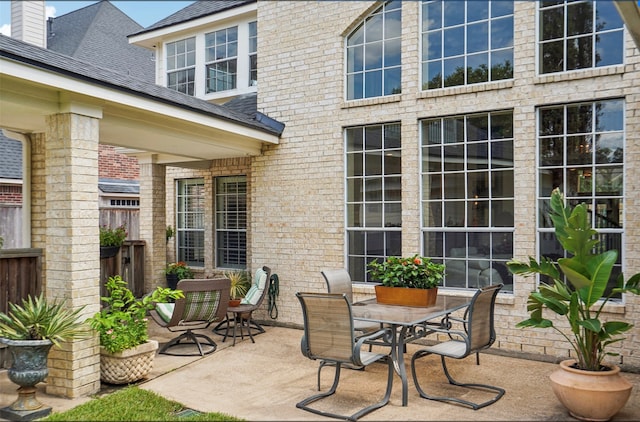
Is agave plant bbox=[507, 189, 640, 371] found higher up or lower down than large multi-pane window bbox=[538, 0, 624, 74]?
lower down

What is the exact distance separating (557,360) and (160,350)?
16.7 ft

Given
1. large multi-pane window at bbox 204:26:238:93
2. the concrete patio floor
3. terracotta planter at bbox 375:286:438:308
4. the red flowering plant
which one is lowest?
the concrete patio floor

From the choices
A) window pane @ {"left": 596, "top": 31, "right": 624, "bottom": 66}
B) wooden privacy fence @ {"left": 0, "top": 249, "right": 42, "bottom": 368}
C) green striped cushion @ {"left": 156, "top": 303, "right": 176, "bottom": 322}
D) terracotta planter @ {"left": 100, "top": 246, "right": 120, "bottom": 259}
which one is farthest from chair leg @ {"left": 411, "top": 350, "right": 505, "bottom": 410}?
terracotta planter @ {"left": 100, "top": 246, "right": 120, "bottom": 259}

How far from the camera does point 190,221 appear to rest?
1121 cm

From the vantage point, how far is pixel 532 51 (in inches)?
269

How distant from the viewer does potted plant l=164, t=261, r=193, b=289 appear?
10633mm

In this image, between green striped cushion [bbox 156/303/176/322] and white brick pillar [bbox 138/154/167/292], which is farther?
white brick pillar [bbox 138/154/167/292]

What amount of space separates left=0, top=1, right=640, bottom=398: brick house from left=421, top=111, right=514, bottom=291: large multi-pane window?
0.02m

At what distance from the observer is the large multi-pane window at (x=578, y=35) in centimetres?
643

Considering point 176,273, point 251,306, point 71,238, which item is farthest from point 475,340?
point 176,273

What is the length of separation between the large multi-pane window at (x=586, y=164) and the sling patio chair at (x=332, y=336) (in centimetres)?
322

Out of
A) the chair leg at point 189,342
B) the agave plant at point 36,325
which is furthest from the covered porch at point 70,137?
the chair leg at point 189,342

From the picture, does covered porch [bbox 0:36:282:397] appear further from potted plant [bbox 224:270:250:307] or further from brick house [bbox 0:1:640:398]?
potted plant [bbox 224:270:250:307]

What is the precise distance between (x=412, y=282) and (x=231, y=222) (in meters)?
5.34
